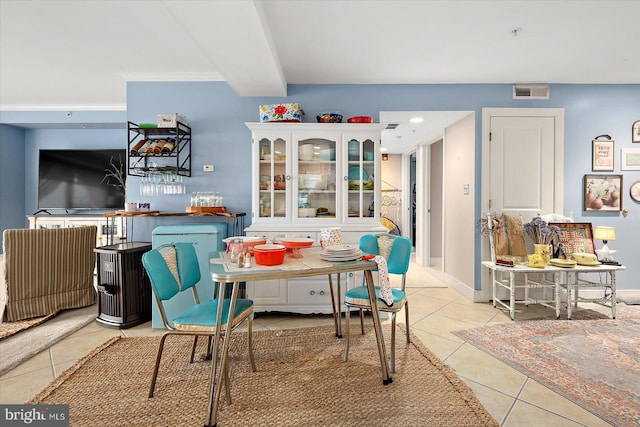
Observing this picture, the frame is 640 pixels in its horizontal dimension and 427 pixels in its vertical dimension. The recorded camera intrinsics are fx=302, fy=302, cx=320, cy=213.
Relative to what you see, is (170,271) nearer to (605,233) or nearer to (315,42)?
(315,42)

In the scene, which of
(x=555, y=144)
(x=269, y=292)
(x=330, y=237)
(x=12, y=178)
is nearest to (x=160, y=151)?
(x=269, y=292)

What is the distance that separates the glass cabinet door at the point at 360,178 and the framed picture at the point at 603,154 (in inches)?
107

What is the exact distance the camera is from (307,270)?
5.35 ft

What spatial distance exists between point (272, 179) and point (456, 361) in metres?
2.32

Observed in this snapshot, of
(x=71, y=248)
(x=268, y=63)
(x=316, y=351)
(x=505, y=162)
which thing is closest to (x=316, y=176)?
(x=268, y=63)

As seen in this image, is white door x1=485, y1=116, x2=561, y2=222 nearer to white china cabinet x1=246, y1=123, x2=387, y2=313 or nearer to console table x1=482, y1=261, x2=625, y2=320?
console table x1=482, y1=261, x2=625, y2=320

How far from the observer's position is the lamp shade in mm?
3230

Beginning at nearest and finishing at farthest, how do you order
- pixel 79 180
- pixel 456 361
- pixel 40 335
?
pixel 456 361, pixel 40 335, pixel 79 180

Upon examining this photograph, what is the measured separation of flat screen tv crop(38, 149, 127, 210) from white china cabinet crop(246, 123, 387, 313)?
3308mm

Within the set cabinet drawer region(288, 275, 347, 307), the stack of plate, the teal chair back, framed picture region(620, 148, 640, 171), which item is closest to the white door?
framed picture region(620, 148, 640, 171)

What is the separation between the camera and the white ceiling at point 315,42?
2232 millimetres

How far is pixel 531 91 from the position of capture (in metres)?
3.56

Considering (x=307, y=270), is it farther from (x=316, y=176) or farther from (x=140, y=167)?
(x=140, y=167)

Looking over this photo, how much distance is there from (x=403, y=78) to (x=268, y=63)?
5.27 ft
